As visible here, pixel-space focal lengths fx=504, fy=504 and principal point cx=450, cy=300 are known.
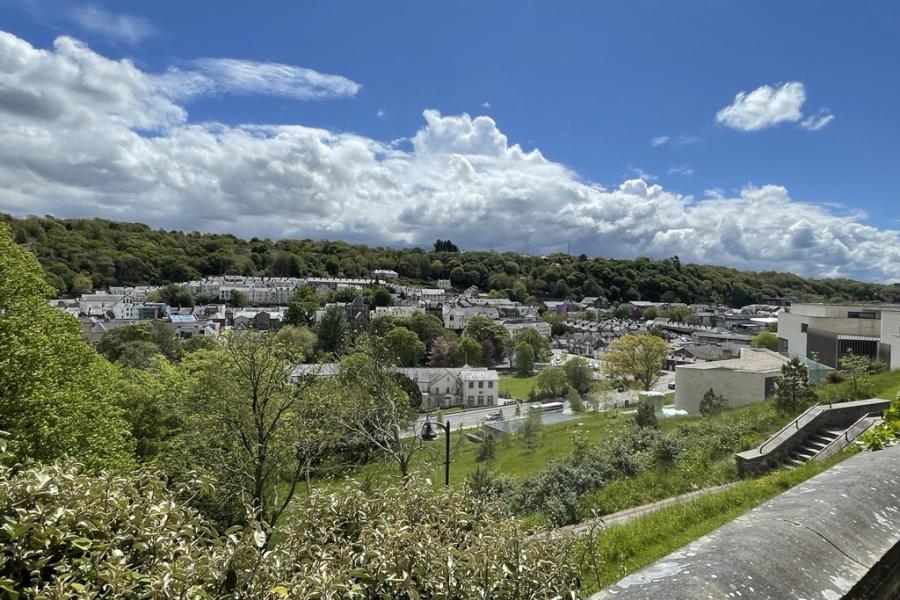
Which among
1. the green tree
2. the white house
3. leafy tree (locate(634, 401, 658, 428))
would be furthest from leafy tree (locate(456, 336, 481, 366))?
the white house

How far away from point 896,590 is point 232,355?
14.9m

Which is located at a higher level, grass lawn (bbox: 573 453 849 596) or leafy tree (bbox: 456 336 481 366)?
grass lawn (bbox: 573 453 849 596)

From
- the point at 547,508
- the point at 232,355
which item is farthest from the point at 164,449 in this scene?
the point at 547,508

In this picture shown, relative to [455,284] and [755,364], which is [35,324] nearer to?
[755,364]

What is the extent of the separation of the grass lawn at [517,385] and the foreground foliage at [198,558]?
197ft

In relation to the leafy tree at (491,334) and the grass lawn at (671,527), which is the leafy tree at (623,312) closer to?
the leafy tree at (491,334)

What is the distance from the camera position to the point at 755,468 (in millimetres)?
12641

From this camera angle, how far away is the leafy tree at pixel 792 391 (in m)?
17.3

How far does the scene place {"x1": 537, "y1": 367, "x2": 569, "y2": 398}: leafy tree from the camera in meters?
54.8

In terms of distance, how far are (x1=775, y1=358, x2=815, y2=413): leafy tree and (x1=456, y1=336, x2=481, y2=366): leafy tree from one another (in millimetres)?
60111

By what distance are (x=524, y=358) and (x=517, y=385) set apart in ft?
28.7

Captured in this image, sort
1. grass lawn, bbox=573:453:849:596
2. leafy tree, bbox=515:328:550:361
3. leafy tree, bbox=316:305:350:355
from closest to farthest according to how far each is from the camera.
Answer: grass lawn, bbox=573:453:849:596
leafy tree, bbox=316:305:350:355
leafy tree, bbox=515:328:550:361

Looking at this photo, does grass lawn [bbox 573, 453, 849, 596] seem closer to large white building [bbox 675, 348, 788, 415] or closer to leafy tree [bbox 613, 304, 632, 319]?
large white building [bbox 675, 348, 788, 415]

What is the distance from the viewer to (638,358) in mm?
46812
